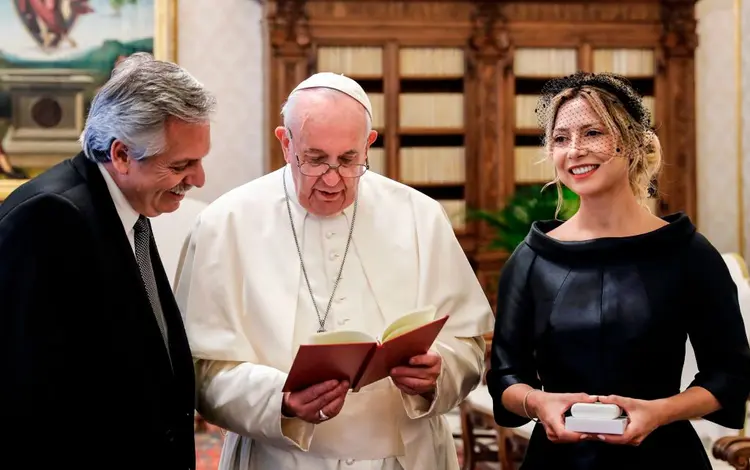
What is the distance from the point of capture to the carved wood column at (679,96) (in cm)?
754

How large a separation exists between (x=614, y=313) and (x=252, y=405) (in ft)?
2.99

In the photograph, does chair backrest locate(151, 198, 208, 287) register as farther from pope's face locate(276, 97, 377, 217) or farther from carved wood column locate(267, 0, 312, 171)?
pope's face locate(276, 97, 377, 217)

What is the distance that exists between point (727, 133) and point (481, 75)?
89.9 inches

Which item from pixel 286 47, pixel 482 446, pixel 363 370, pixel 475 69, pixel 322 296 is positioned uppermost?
pixel 286 47

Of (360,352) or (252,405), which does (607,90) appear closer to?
(360,352)

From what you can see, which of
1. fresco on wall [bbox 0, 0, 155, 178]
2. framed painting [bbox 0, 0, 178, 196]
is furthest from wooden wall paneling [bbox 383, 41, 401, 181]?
fresco on wall [bbox 0, 0, 155, 178]

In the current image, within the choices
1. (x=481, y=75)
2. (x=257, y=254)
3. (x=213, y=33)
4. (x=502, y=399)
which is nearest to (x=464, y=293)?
(x=502, y=399)

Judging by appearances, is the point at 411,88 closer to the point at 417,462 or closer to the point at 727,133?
the point at 727,133

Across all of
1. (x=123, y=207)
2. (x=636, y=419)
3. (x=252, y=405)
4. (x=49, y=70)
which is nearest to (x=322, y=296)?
(x=252, y=405)

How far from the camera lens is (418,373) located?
233 cm

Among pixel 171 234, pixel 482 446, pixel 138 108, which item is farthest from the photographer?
pixel 171 234

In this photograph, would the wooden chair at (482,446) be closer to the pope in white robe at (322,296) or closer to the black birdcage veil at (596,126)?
the pope in white robe at (322,296)

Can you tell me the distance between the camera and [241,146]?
778cm

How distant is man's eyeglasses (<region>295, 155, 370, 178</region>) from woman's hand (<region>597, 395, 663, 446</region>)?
2.83 ft
